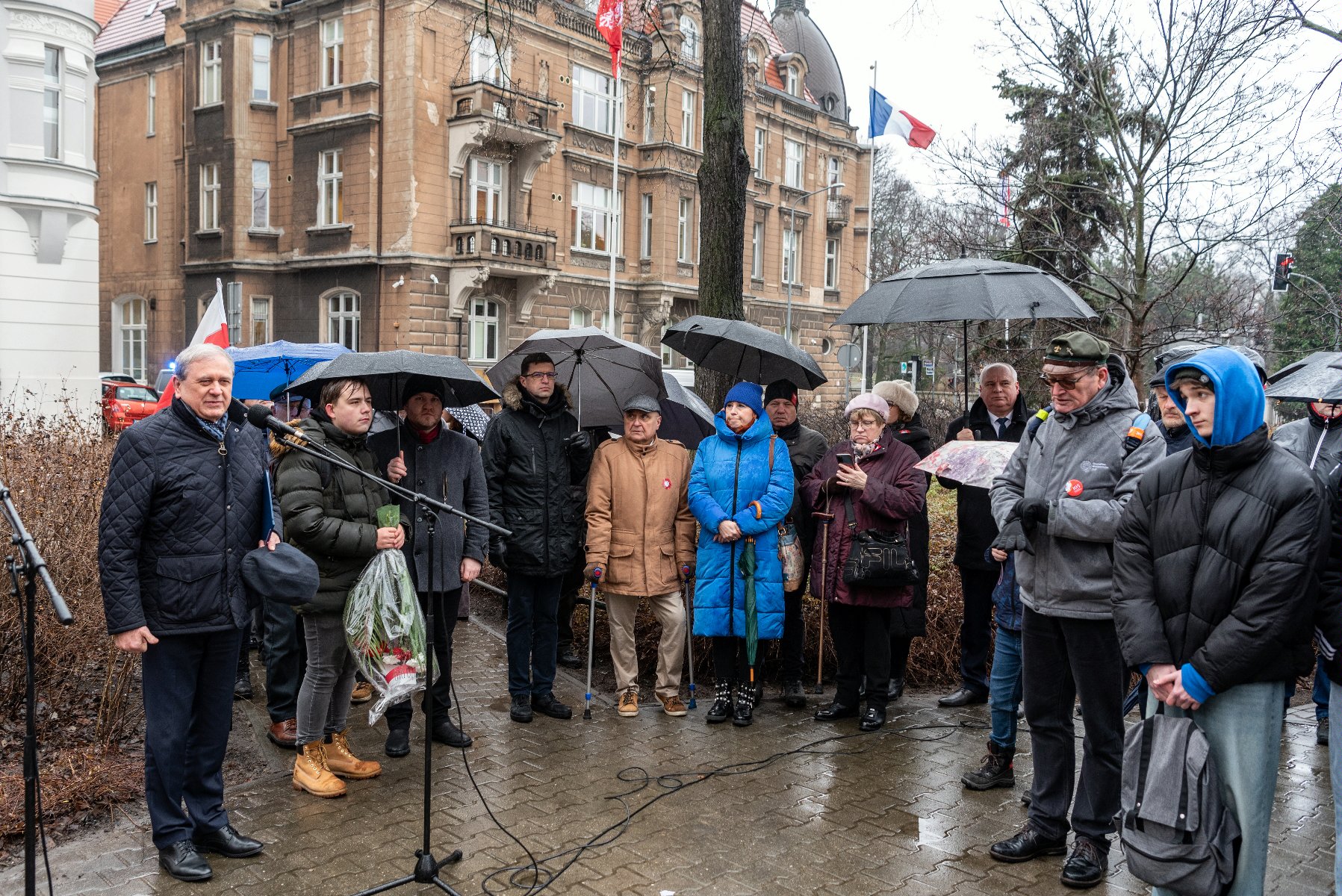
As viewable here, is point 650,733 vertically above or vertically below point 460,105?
below

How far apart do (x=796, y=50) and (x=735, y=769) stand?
46.3 m

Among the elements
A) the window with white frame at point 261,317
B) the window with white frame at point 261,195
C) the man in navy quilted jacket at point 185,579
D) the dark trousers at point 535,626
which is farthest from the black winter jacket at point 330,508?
the window with white frame at point 261,195

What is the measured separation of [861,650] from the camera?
659 cm

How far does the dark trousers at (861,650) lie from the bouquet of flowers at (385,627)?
102 inches

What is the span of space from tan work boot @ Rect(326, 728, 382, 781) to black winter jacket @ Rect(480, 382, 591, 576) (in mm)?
1440

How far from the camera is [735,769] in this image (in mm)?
5621

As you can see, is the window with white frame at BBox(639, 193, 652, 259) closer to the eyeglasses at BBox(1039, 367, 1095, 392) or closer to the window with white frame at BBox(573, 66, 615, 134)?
the window with white frame at BBox(573, 66, 615, 134)

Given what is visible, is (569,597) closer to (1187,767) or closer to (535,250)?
(1187,767)

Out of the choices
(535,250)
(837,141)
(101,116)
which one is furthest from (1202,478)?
(837,141)

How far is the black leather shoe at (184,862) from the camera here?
4191 mm

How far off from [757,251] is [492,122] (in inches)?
620

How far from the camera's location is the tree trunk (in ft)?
28.1

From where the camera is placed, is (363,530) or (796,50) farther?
(796,50)

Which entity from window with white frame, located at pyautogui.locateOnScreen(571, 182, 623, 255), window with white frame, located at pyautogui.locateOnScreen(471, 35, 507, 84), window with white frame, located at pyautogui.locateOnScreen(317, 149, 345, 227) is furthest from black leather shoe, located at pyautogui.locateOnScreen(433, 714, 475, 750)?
window with white frame, located at pyautogui.locateOnScreen(571, 182, 623, 255)
